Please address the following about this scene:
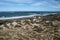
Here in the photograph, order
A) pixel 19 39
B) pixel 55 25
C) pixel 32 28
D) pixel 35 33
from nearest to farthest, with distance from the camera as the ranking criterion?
1. pixel 19 39
2. pixel 35 33
3. pixel 32 28
4. pixel 55 25

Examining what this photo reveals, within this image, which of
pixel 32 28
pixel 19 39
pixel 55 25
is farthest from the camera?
pixel 55 25

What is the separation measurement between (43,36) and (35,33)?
0.22 metres

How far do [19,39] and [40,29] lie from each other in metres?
0.72

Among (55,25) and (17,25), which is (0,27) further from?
(55,25)

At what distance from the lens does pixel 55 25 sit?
3.66 meters

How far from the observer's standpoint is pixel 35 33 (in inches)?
126

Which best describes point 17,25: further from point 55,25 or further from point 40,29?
point 55,25

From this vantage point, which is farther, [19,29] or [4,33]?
[19,29]

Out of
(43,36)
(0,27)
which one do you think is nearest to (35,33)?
(43,36)

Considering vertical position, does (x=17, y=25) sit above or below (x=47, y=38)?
above

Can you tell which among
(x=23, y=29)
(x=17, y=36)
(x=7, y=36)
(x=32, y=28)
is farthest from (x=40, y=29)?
(x=7, y=36)

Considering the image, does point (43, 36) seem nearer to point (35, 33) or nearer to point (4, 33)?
point (35, 33)

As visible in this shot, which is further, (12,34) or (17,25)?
(17,25)

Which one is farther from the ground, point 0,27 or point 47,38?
point 0,27
